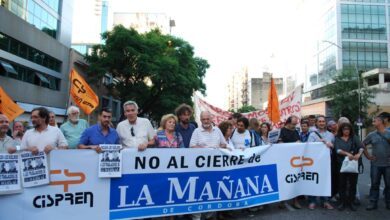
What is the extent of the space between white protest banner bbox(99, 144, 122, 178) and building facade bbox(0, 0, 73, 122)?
796 inches

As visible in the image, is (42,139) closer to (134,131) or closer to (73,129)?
(73,129)

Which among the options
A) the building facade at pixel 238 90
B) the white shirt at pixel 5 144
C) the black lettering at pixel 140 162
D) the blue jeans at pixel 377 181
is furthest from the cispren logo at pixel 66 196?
the building facade at pixel 238 90

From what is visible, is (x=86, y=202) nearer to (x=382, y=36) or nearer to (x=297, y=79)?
(x=382, y=36)

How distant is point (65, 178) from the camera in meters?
4.93

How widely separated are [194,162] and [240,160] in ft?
2.86

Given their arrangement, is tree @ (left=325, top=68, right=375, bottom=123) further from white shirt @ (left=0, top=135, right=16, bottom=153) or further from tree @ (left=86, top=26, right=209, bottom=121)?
white shirt @ (left=0, top=135, right=16, bottom=153)

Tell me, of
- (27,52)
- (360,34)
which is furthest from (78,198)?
(360,34)

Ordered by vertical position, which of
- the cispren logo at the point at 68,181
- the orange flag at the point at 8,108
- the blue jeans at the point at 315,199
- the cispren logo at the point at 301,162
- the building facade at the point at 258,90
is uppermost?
the building facade at the point at 258,90

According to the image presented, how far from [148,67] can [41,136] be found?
25.8 m

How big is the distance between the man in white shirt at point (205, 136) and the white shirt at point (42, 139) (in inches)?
81.1

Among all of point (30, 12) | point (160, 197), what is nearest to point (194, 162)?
point (160, 197)

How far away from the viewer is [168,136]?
5762 millimetres

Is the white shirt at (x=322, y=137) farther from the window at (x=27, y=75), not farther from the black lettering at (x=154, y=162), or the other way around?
the window at (x=27, y=75)

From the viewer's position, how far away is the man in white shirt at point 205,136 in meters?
5.90
